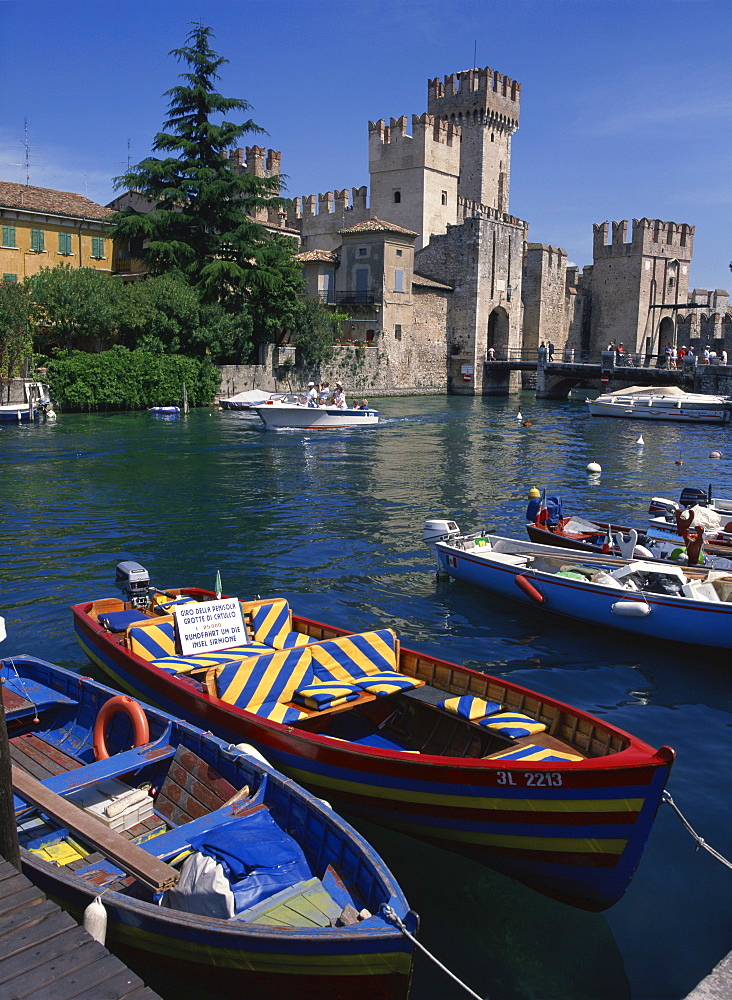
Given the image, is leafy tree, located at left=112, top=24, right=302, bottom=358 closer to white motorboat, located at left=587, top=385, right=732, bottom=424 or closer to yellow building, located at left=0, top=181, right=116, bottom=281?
yellow building, located at left=0, top=181, right=116, bottom=281

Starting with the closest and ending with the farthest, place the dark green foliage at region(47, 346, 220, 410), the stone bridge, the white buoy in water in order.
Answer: the white buoy in water
the dark green foliage at region(47, 346, 220, 410)
the stone bridge

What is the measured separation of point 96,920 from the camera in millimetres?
4816

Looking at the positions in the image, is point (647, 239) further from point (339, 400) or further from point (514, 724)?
point (514, 724)

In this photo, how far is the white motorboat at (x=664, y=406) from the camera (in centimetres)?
4153

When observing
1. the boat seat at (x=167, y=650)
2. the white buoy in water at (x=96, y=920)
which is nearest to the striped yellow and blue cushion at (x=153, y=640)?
the boat seat at (x=167, y=650)

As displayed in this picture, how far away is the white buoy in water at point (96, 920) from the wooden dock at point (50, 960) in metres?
0.53

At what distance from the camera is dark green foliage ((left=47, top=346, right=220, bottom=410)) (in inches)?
1475

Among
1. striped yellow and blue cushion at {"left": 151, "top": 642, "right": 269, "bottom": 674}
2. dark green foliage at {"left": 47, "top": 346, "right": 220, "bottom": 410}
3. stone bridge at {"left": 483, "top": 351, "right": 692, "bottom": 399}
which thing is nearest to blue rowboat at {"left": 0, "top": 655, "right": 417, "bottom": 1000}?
striped yellow and blue cushion at {"left": 151, "top": 642, "right": 269, "bottom": 674}

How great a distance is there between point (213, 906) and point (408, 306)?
169ft

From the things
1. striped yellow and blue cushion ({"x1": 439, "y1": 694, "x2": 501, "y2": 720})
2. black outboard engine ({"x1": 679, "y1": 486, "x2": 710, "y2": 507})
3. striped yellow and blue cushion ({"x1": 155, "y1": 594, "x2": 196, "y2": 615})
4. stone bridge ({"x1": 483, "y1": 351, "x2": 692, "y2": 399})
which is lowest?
striped yellow and blue cushion ({"x1": 439, "y1": 694, "x2": 501, "y2": 720})

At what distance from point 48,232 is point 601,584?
38797 millimetres

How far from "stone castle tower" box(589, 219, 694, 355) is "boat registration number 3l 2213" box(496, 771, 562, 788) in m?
61.6

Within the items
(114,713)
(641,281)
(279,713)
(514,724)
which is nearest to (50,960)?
(114,713)

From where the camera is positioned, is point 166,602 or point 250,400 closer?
point 166,602
